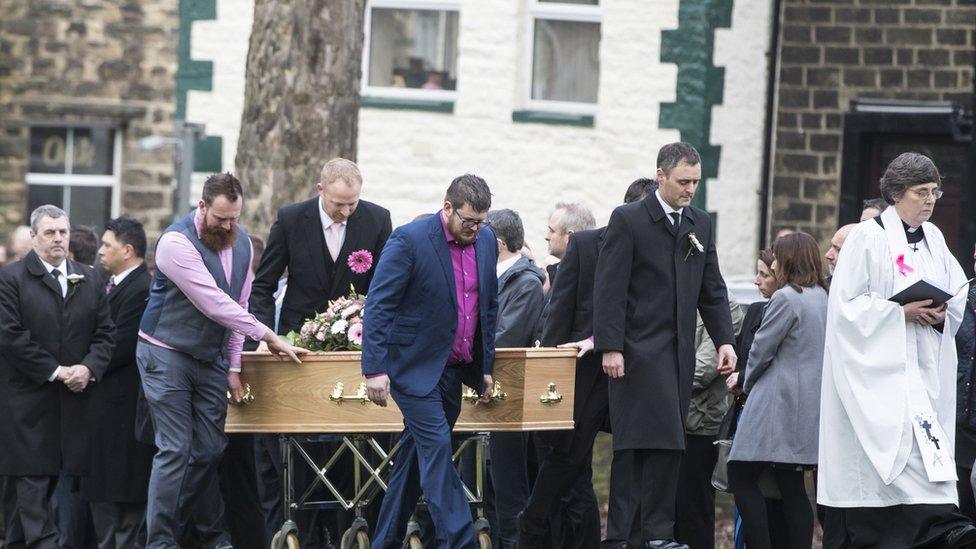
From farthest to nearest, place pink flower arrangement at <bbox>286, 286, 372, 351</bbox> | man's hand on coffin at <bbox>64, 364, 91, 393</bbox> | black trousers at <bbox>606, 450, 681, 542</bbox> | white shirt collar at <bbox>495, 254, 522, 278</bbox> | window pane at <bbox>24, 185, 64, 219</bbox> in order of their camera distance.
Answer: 1. window pane at <bbox>24, 185, 64, 219</bbox>
2. man's hand on coffin at <bbox>64, 364, 91, 393</bbox>
3. white shirt collar at <bbox>495, 254, 522, 278</bbox>
4. pink flower arrangement at <bbox>286, 286, 372, 351</bbox>
5. black trousers at <bbox>606, 450, 681, 542</bbox>

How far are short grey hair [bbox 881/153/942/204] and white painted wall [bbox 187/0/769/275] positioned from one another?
774cm

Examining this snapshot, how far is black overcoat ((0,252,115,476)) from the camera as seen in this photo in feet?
36.3

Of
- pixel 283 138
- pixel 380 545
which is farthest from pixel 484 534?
pixel 283 138

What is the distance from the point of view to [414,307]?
941cm

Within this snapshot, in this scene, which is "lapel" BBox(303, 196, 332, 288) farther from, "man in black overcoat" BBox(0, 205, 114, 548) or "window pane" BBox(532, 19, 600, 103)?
"window pane" BBox(532, 19, 600, 103)

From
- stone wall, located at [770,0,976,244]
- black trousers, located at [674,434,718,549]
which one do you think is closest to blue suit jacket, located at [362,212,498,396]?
black trousers, located at [674,434,718,549]

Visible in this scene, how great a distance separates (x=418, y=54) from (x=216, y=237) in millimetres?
7040

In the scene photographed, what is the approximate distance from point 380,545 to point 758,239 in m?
8.42

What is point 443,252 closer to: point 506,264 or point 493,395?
point 493,395

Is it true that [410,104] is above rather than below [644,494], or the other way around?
above

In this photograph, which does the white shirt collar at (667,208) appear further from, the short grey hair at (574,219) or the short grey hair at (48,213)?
the short grey hair at (48,213)

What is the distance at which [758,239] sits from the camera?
1692 centimetres

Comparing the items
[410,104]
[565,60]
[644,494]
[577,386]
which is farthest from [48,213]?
[565,60]

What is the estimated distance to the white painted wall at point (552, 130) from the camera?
16641mm
